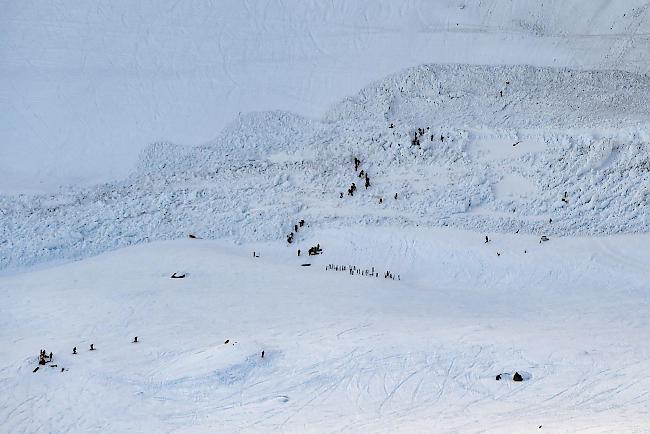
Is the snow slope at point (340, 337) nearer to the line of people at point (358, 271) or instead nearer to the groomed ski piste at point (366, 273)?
the groomed ski piste at point (366, 273)

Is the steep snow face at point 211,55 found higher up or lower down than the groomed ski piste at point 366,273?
higher up

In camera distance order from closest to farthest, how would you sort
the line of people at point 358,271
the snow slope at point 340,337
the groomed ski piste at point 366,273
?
the snow slope at point 340,337
the groomed ski piste at point 366,273
the line of people at point 358,271

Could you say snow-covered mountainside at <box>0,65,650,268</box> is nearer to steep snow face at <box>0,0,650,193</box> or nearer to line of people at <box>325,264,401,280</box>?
steep snow face at <box>0,0,650,193</box>

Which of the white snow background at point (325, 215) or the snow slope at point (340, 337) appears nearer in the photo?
the snow slope at point (340, 337)

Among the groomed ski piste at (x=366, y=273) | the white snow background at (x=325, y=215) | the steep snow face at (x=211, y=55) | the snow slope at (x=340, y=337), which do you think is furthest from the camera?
the steep snow face at (x=211, y=55)

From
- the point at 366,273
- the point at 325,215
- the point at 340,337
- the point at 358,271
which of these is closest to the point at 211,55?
the point at 325,215

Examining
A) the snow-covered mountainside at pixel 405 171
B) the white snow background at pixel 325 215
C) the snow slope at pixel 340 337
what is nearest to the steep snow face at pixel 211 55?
the white snow background at pixel 325 215
